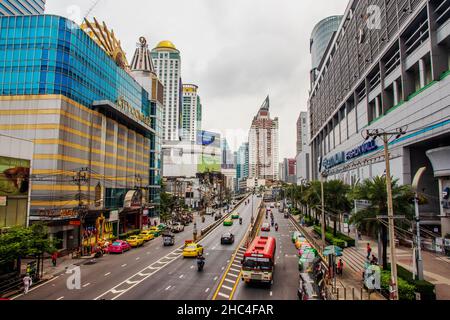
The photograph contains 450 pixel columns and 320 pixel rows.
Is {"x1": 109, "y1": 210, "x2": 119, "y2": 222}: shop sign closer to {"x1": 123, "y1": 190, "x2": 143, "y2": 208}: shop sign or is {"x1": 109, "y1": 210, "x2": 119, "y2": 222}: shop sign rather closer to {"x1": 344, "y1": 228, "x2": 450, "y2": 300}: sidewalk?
{"x1": 123, "y1": 190, "x2": 143, "y2": 208}: shop sign

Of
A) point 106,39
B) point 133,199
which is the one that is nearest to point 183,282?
point 133,199

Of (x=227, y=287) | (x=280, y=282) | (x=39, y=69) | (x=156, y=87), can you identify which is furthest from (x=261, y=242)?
(x=156, y=87)

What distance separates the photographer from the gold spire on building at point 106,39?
179 feet

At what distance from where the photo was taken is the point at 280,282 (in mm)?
25969

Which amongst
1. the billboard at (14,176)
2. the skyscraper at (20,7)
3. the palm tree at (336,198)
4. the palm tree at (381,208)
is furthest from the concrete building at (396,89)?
the skyscraper at (20,7)

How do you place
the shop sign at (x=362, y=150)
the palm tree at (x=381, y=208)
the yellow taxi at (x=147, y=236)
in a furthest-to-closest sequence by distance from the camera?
the shop sign at (x=362, y=150) → the yellow taxi at (x=147, y=236) → the palm tree at (x=381, y=208)

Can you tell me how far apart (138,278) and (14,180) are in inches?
625

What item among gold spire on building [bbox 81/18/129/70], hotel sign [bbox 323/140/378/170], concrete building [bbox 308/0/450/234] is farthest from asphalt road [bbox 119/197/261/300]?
gold spire on building [bbox 81/18/129/70]

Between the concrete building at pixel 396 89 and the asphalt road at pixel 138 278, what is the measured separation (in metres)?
→ 20.8

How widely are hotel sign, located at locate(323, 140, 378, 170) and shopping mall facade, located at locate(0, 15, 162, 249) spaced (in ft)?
147

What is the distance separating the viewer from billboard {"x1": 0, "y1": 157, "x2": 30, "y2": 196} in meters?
28.9

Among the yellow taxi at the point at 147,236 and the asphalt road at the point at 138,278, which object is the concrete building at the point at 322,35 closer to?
the yellow taxi at the point at 147,236

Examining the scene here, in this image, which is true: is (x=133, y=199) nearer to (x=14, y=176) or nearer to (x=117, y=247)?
(x=117, y=247)
